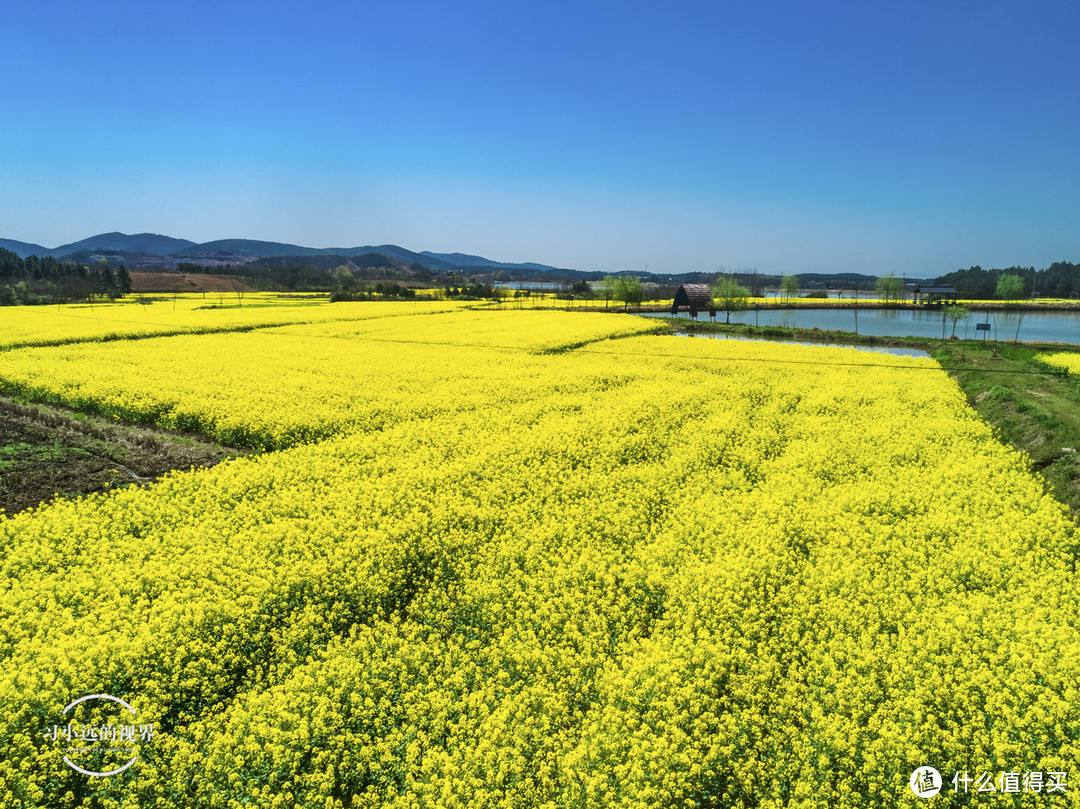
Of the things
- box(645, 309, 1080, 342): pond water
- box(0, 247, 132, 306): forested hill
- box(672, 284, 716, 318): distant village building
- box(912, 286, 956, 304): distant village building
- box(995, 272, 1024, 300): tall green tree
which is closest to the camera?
box(645, 309, 1080, 342): pond water

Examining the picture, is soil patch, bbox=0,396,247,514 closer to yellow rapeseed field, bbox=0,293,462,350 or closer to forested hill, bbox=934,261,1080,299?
yellow rapeseed field, bbox=0,293,462,350

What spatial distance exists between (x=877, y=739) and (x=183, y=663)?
7.50 m

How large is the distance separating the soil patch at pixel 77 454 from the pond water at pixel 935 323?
46091 millimetres

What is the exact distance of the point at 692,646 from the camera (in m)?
6.08

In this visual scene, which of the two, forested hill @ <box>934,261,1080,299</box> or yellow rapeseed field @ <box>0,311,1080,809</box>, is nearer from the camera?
yellow rapeseed field @ <box>0,311,1080,809</box>

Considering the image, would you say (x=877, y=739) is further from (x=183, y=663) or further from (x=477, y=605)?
(x=183, y=663)

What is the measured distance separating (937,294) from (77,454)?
96.0 m

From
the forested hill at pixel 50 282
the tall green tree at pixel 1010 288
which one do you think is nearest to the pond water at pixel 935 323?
the tall green tree at pixel 1010 288

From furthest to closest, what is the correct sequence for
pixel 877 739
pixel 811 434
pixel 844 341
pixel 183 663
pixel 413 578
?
pixel 844 341 → pixel 811 434 → pixel 413 578 → pixel 183 663 → pixel 877 739

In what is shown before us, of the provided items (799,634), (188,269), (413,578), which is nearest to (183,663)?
(413,578)

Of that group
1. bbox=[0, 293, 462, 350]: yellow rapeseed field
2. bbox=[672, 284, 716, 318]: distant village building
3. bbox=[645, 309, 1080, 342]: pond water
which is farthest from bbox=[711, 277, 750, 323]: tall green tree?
bbox=[0, 293, 462, 350]: yellow rapeseed field

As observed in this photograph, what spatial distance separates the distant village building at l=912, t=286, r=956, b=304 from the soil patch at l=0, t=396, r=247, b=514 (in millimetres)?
89246

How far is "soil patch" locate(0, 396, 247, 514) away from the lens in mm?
10758

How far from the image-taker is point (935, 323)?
174 ft
